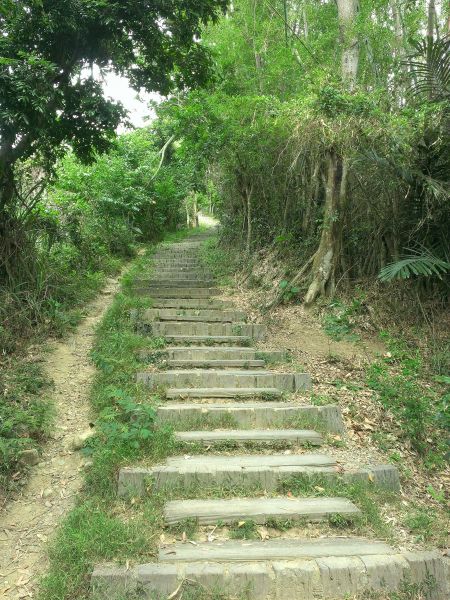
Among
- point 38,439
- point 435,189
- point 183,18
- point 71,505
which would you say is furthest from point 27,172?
point 435,189

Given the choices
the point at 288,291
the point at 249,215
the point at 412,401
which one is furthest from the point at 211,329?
the point at 249,215

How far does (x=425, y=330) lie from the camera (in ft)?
20.5

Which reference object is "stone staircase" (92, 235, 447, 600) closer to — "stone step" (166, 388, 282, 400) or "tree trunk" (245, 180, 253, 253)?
"stone step" (166, 388, 282, 400)

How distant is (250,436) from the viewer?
13.6 feet

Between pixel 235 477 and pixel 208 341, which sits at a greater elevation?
pixel 208 341

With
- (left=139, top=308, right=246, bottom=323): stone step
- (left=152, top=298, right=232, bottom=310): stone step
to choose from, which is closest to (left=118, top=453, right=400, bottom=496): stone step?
(left=139, top=308, right=246, bottom=323): stone step

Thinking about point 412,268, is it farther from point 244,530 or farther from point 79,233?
point 79,233

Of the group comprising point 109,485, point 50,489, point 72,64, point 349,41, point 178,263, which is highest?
point 349,41

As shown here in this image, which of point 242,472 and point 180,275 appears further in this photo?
point 180,275

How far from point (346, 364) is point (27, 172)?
577cm

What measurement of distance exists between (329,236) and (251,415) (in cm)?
373

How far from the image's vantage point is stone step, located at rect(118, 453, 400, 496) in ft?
11.3

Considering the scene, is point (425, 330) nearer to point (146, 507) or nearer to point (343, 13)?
point (146, 507)

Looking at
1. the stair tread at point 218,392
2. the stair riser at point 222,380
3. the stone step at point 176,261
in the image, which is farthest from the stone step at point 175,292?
the stair tread at point 218,392
